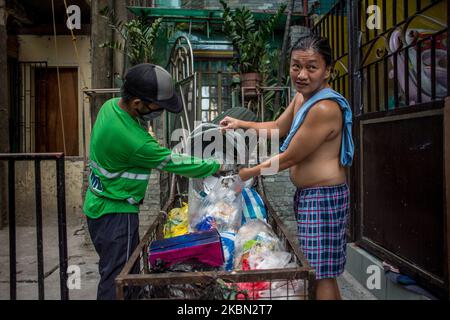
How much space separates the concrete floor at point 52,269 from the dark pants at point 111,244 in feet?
4.98

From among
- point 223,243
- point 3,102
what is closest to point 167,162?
point 223,243

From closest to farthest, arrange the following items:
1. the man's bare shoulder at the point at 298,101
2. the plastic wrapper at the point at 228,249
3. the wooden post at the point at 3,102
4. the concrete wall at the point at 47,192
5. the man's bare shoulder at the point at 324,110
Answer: the plastic wrapper at the point at 228,249 < the man's bare shoulder at the point at 324,110 < the man's bare shoulder at the point at 298,101 < the wooden post at the point at 3,102 < the concrete wall at the point at 47,192

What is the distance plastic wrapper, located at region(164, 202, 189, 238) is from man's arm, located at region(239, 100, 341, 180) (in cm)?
82

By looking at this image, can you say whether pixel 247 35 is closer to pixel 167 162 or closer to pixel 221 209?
pixel 221 209

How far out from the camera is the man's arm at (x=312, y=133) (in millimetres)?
2221

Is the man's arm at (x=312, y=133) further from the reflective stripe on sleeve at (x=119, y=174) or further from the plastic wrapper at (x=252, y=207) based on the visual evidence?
the reflective stripe on sleeve at (x=119, y=174)

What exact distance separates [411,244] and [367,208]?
80cm

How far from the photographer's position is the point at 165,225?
280 centimetres

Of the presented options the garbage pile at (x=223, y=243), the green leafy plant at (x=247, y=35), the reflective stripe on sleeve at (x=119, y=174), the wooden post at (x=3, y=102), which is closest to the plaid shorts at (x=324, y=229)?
the garbage pile at (x=223, y=243)

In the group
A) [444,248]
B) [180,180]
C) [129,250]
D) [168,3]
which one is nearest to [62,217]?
[129,250]

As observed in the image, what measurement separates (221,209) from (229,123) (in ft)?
2.03

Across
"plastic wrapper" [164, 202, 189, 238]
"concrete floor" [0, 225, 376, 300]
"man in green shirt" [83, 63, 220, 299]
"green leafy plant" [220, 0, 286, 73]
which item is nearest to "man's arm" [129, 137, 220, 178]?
"man in green shirt" [83, 63, 220, 299]

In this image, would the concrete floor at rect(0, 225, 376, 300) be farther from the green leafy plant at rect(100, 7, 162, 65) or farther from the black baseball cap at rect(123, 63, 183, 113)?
the green leafy plant at rect(100, 7, 162, 65)

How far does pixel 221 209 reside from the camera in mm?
2557
